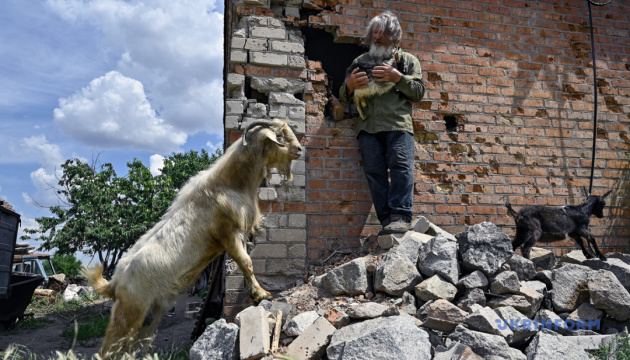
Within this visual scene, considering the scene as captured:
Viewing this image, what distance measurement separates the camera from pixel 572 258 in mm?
4949

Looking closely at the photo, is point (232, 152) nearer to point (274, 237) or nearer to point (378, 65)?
point (274, 237)

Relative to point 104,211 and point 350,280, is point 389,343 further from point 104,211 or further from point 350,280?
point 104,211

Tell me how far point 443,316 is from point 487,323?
30 cm

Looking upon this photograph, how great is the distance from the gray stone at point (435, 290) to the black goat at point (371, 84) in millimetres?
2008

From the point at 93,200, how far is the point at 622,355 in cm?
1694

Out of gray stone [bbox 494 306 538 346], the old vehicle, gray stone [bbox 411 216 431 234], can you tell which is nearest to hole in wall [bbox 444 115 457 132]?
gray stone [bbox 411 216 431 234]

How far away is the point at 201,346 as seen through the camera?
3471 mm

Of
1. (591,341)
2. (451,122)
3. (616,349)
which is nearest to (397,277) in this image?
(591,341)

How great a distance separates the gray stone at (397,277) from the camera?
3734mm

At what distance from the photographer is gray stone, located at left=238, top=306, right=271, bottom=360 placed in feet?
10.6

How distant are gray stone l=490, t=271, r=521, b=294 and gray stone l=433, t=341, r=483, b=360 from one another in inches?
34.5

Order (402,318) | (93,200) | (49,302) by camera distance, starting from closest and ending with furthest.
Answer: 1. (402,318)
2. (49,302)
3. (93,200)

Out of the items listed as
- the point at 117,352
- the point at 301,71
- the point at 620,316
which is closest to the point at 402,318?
the point at 620,316

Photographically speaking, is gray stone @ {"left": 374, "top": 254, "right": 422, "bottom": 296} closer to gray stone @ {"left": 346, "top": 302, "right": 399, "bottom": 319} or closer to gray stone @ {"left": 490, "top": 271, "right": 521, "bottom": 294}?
gray stone @ {"left": 346, "top": 302, "right": 399, "bottom": 319}
